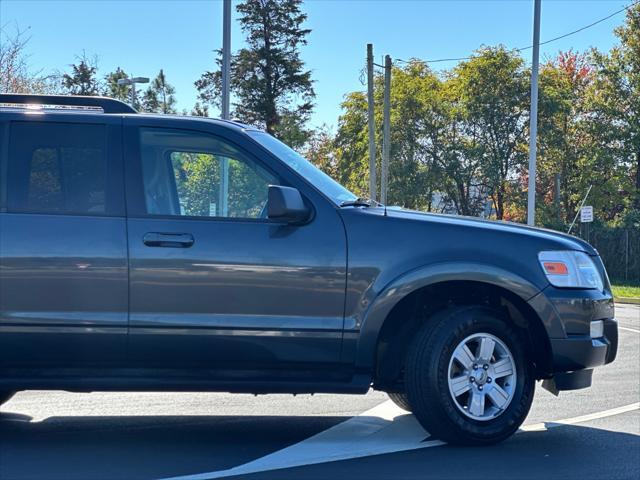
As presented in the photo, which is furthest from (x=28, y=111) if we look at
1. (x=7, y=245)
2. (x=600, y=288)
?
(x=600, y=288)

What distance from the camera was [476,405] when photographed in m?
5.02

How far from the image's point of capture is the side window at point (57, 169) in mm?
4977

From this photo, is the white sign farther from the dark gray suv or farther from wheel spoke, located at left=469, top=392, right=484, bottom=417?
wheel spoke, located at left=469, top=392, right=484, bottom=417

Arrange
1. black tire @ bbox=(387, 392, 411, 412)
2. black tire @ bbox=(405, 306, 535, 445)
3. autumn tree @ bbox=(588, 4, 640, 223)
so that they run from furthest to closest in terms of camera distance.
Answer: autumn tree @ bbox=(588, 4, 640, 223), black tire @ bbox=(387, 392, 411, 412), black tire @ bbox=(405, 306, 535, 445)

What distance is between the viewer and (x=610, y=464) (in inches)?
186

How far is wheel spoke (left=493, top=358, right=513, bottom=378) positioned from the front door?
97 cm

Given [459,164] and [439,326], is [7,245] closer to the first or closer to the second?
[439,326]

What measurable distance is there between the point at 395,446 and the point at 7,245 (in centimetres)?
258

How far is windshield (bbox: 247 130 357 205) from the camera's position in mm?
5164

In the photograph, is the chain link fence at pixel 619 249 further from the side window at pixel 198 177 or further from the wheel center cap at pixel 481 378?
the side window at pixel 198 177

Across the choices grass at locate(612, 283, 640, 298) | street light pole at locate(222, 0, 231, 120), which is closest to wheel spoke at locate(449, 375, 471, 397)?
street light pole at locate(222, 0, 231, 120)

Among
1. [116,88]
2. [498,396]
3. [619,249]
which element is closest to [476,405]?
[498,396]

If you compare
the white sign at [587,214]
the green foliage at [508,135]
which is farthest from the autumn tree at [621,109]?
the white sign at [587,214]

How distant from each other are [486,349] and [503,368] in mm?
166
